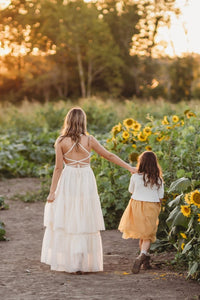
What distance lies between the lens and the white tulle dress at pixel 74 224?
16.1 feet

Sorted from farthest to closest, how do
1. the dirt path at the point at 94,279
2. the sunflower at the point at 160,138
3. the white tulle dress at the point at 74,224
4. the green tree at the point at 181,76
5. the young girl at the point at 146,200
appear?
the green tree at the point at 181,76, the sunflower at the point at 160,138, the young girl at the point at 146,200, the white tulle dress at the point at 74,224, the dirt path at the point at 94,279

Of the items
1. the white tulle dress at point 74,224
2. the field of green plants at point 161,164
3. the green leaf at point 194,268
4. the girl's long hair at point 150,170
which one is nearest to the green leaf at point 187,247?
the field of green plants at point 161,164

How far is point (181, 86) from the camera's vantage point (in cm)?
3488

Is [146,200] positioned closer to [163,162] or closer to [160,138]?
[163,162]

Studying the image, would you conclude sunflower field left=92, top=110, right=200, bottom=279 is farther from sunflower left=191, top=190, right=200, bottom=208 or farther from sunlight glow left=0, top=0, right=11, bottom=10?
sunlight glow left=0, top=0, right=11, bottom=10

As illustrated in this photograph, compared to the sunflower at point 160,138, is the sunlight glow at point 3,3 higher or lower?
higher

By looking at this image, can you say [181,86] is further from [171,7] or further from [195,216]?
[195,216]

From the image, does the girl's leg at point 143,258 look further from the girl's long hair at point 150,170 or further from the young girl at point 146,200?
the girl's long hair at point 150,170

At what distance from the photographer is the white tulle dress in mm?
4918

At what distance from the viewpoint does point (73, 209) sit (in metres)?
4.97

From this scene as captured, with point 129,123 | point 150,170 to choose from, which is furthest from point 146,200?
point 129,123

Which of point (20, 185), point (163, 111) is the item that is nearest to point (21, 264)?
point (20, 185)

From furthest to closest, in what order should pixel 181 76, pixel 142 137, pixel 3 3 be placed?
pixel 181 76 < pixel 3 3 < pixel 142 137

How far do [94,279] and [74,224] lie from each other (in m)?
→ 0.57
